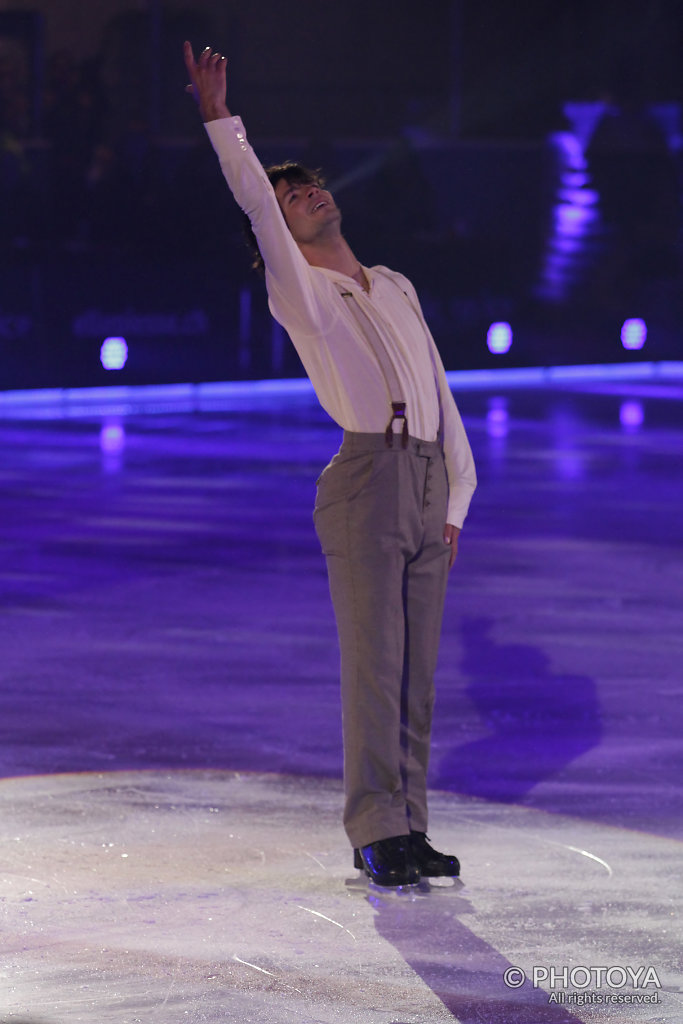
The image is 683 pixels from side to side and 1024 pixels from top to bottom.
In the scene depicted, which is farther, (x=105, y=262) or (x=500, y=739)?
(x=105, y=262)

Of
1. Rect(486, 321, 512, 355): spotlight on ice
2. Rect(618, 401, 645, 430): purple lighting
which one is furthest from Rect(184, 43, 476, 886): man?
Rect(486, 321, 512, 355): spotlight on ice

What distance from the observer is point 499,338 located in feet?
62.9

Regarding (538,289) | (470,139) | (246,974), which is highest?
(470,139)

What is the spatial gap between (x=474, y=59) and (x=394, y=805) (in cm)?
1688

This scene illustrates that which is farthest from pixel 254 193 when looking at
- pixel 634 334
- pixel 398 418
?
pixel 634 334

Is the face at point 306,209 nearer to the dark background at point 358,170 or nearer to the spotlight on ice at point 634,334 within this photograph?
the dark background at point 358,170

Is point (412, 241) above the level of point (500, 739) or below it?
above

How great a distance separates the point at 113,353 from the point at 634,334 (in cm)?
731

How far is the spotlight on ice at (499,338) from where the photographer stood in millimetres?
19016

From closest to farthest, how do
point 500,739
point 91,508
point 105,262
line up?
point 500,739 < point 91,508 < point 105,262

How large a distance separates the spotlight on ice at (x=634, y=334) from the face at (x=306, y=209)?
17343 mm

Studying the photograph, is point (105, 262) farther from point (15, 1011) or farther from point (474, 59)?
point (15, 1011)

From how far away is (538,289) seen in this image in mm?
19562

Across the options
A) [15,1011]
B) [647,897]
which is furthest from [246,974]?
[647,897]
